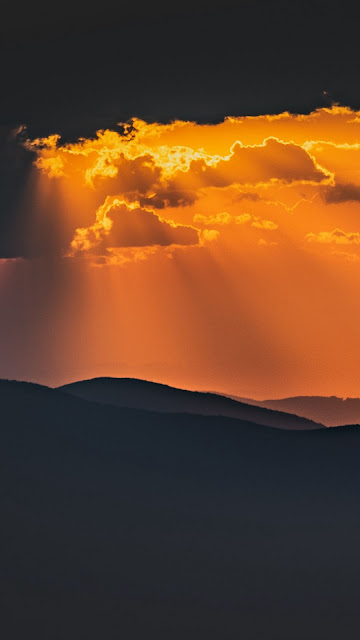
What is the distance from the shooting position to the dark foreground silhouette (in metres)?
24.0

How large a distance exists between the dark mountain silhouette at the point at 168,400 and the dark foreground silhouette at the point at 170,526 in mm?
914

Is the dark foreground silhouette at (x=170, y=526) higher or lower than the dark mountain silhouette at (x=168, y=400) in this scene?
lower

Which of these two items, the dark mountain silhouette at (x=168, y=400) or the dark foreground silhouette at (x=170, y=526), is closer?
the dark foreground silhouette at (x=170, y=526)

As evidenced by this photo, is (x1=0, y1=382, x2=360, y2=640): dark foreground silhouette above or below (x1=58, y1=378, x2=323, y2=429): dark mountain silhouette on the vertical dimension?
below

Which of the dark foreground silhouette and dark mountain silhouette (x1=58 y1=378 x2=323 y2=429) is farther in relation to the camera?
dark mountain silhouette (x1=58 y1=378 x2=323 y2=429)

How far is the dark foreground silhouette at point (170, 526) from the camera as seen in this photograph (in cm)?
2398

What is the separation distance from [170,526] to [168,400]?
34.7 ft

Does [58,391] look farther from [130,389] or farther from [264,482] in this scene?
[264,482]

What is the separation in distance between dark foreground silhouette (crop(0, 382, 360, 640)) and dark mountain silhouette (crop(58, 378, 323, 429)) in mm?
914

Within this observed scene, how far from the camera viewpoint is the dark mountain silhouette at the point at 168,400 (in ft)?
121

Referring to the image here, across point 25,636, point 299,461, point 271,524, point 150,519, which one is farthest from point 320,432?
point 25,636

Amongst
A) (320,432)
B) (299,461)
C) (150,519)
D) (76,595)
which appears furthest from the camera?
(320,432)

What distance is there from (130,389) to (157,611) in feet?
48.2

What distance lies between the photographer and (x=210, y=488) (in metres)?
30.5
